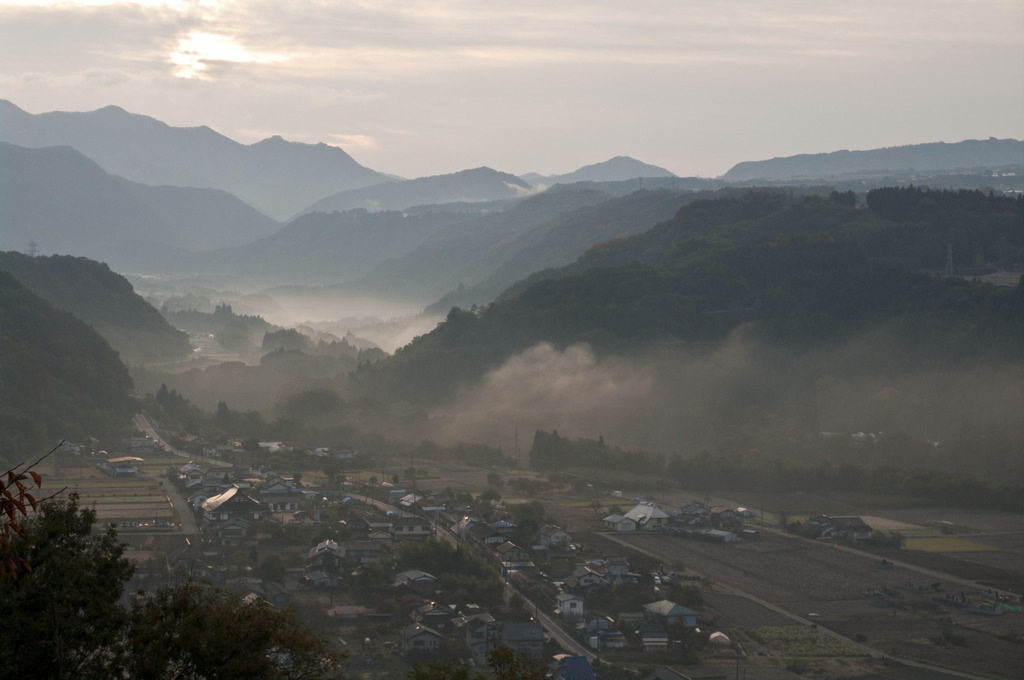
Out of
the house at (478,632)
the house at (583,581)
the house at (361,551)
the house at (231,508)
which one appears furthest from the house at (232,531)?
the house at (583,581)

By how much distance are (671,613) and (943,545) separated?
975 centimetres

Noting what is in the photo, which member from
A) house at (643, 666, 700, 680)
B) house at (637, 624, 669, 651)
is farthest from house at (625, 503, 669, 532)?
house at (643, 666, 700, 680)

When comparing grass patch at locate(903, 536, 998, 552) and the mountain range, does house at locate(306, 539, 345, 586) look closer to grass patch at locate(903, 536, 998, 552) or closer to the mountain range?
grass patch at locate(903, 536, 998, 552)

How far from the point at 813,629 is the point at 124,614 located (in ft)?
44.1

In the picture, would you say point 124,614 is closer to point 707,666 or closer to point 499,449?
point 707,666

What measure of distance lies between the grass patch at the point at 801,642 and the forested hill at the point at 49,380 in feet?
67.6

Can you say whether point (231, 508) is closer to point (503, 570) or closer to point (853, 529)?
point (503, 570)

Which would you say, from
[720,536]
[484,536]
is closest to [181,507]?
[484,536]

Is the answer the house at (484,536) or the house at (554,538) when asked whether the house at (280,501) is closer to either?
the house at (484,536)

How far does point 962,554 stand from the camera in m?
24.4

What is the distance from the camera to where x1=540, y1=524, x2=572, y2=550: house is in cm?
2334

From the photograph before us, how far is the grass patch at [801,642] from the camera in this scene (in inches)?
699

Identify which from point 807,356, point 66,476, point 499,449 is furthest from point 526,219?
point 66,476

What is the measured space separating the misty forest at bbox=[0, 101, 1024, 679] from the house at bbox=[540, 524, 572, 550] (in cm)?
24
